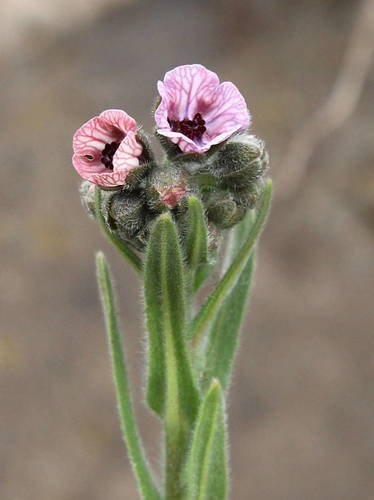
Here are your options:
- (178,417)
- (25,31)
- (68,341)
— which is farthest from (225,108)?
(25,31)

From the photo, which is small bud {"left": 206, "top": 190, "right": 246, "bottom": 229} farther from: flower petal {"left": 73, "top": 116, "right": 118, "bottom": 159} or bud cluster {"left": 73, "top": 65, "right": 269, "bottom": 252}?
flower petal {"left": 73, "top": 116, "right": 118, "bottom": 159}

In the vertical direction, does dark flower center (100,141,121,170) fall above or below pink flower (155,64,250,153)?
below

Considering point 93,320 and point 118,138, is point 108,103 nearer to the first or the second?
point 93,320

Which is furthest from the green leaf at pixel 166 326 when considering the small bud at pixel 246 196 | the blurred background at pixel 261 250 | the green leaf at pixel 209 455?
the blurred background at pixel 261 250

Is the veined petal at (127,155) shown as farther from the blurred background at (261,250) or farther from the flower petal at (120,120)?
the blurred background at (261,250)

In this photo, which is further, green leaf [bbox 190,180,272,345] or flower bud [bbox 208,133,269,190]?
green leaf [bbox 190,180,272,345]

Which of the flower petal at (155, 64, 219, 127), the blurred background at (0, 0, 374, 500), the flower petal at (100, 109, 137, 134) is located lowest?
the blurred background at (0, 0, 374, 500)

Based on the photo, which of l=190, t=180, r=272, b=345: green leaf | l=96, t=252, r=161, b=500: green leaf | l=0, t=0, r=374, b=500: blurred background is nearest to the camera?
l=190, t=180, r=272, b=345: green leaf

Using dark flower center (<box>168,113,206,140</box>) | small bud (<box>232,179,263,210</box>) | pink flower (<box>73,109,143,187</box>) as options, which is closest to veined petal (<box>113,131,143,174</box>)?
pink flower (<box>73,109,143,187</box>)
